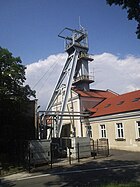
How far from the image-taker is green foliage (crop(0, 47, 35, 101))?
16.9m

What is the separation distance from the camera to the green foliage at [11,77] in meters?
16.9

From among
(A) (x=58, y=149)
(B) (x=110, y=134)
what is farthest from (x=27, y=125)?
(B) (x=110, y=134)

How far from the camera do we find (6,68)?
1745 cm

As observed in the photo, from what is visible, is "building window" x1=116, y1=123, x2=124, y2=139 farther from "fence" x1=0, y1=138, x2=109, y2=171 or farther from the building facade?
"fence" x1=0, y1=138, x2=109, y2=171

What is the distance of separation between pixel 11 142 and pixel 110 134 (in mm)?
12232

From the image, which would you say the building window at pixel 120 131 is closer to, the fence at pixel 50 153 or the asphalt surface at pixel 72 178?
the fence at pixel 50 153

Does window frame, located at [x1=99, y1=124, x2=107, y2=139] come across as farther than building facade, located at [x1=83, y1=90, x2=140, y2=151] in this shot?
Yes

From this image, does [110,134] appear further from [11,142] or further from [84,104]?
[11,142]

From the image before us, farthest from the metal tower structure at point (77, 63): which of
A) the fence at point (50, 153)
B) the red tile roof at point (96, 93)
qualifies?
the fence at point (50, 153)

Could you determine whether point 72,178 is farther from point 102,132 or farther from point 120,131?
point 102,132

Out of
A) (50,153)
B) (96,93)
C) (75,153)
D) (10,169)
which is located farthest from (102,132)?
(10,169)

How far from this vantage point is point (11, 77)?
680 inches

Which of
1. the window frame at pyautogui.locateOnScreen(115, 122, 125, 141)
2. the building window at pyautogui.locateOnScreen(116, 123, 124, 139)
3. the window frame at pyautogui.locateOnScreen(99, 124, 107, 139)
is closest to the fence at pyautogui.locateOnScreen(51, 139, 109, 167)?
the window frame at pyautogui.locateOnScreen(115, 122, 125, 141)

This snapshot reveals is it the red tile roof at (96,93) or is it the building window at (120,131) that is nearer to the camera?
the building window at (120,131)
